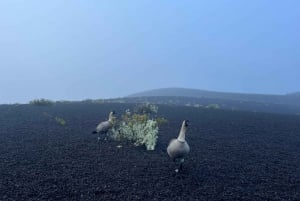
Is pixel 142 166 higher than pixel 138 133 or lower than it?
lower

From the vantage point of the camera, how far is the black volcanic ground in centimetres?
1072

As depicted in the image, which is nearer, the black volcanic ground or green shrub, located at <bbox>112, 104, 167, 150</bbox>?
the black volcanic ground

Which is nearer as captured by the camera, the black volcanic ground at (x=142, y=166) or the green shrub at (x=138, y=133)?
the black volcanic ground at (x=142, y=166)

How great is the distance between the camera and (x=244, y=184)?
39.0 feet

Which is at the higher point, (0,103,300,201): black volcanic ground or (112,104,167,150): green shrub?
→ (112,104,167,150): green shrub

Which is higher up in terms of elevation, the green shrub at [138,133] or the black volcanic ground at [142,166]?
the green shrub at [138,133]

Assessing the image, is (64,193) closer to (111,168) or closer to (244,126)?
(111,168)

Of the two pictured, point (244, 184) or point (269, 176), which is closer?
point (244, 184)

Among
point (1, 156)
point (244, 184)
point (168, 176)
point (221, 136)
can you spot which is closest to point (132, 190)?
point (168, 176)

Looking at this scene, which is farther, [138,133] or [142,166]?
[138,133]

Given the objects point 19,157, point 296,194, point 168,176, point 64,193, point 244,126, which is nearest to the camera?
point 64,193

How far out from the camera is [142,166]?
43.0 ft

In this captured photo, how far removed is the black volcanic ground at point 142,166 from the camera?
10.7m

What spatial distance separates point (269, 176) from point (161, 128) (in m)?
8.70
